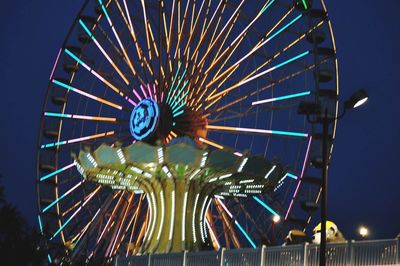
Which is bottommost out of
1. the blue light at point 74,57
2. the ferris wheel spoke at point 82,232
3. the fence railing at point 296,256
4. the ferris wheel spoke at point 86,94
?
the ferris wheel spoke at point 82,232

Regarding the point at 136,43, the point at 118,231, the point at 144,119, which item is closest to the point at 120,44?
the point at 136,43

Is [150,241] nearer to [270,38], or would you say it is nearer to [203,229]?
[203,229]

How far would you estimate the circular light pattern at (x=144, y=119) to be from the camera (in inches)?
1479

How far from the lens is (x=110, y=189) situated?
41.8 m

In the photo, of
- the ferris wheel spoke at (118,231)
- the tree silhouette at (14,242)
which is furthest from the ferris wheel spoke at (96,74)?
the tree silhouette at (14,242)

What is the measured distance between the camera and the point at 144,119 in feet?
125

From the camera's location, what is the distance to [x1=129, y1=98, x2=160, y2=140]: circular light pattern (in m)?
37.6

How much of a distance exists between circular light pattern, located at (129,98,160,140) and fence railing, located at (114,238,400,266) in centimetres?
922

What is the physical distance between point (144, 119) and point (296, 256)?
1689 cm

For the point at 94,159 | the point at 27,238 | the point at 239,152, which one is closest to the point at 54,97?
the point at 94,159

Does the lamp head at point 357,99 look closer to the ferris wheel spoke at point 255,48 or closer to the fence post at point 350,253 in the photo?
the fence post at point 350,253

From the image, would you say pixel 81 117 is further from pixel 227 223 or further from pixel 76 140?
pixel 227 223

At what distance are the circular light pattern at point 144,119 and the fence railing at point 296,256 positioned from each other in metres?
9.22

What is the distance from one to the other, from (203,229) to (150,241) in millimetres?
2071
